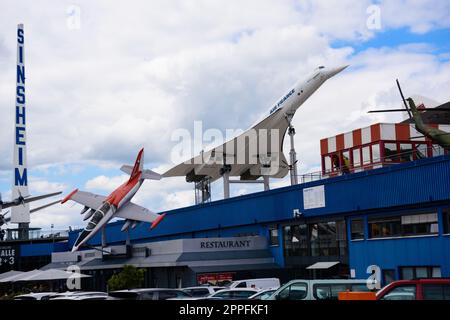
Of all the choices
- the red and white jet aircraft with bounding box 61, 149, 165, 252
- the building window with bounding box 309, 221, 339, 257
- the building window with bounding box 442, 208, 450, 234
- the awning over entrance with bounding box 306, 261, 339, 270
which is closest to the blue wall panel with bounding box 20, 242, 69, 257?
the red and white jet aircraft with bounding box 61, 149, 165, 252

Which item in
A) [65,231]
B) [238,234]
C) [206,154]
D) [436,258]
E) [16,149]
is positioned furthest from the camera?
[65,231]

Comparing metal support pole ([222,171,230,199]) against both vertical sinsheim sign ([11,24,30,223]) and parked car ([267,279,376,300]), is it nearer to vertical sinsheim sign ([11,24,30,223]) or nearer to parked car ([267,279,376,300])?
vertical sinsheim sign ([11,24,30,223])

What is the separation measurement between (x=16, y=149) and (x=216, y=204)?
20941 mm

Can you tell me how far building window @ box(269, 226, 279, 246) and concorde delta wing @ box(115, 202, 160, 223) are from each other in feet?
38.5

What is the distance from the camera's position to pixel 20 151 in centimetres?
6122

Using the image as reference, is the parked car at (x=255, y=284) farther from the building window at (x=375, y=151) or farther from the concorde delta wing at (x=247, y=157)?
the concorde delta wing at (x=247, y=157)

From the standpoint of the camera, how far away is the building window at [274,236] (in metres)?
45.0

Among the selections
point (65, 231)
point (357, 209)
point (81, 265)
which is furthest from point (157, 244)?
point (65, 231)

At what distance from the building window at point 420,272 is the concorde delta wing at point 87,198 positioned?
30652 millimetres

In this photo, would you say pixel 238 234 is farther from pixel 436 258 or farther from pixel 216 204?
pixel 436 258

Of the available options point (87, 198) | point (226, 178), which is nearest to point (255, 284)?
point (87, 198)

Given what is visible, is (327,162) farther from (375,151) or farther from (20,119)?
(20,119)

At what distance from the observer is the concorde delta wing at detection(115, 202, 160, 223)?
53.0 m
